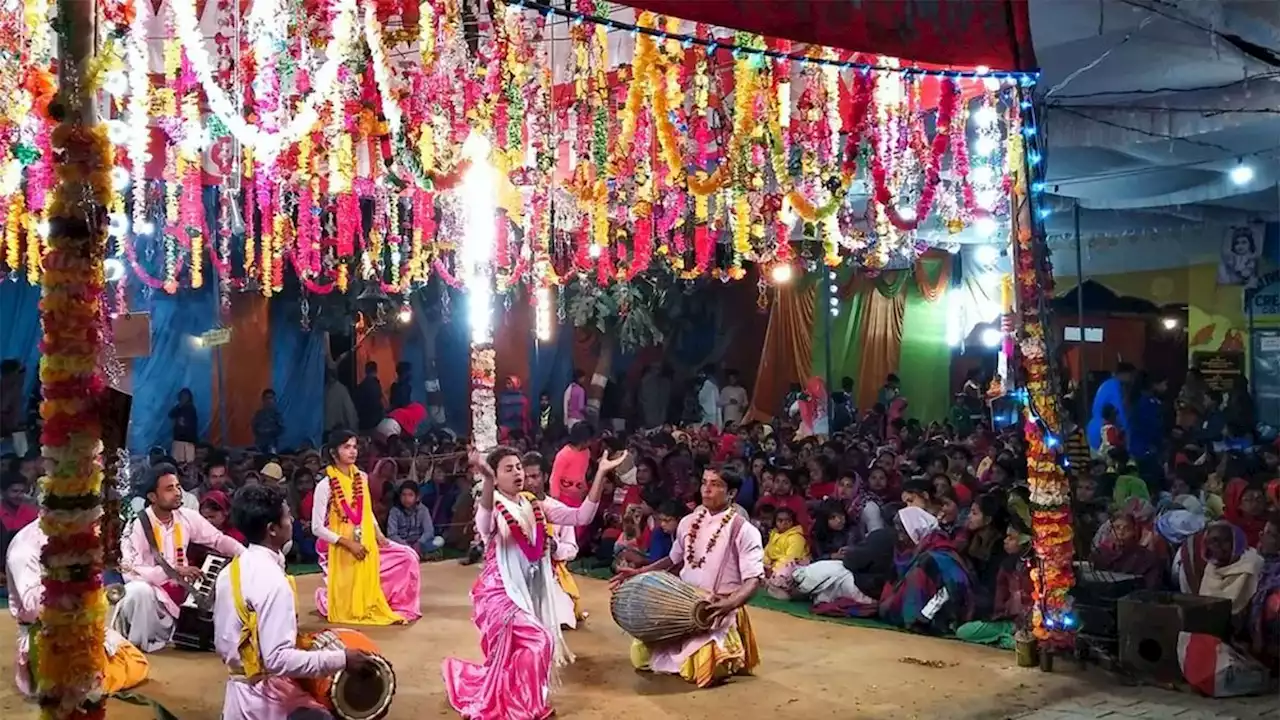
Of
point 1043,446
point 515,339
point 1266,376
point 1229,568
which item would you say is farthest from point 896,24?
point 515,339

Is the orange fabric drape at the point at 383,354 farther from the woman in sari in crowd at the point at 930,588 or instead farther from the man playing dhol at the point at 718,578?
the man playing dhol at the point at 718,578

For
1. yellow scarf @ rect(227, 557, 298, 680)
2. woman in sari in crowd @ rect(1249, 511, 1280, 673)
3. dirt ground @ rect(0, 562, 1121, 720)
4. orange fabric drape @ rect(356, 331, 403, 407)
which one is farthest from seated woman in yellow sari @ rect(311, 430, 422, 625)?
orange fabric drape @ rect(356, 331, 403, 407)

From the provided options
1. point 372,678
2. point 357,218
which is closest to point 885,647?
point 372,678

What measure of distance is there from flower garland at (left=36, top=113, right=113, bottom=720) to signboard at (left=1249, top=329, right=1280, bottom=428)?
1157 centimetres

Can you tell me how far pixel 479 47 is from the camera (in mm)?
7535

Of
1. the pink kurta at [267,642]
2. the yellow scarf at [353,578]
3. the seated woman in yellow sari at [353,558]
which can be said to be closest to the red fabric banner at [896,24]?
the pink kurta at [267,642]

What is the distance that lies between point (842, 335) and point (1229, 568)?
9667mm

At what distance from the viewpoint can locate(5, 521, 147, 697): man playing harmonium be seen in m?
5.36

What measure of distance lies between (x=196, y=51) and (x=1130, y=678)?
19.1ft

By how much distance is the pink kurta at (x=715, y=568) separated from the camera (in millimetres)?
5984

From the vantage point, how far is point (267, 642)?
368 cm

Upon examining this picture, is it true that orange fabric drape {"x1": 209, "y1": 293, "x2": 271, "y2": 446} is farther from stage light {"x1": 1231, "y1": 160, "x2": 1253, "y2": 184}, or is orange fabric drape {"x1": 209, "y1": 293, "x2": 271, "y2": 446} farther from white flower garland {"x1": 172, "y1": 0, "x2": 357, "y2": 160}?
stage light {"x1": 1231, "y1": 160, "x2": 1253, "y2": 184}

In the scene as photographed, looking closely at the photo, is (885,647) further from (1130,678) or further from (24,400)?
(24,400)

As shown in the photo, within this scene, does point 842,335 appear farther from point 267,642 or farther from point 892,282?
point 267,642
